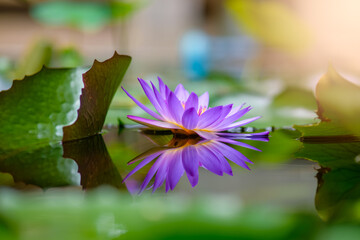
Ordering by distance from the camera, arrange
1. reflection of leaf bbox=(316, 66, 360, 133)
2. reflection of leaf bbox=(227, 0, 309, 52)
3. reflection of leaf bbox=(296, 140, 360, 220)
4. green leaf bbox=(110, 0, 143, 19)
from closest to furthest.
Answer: reflection of leaf bbox=(296, 140, 360, 220) → reflection of leaf bbox=(316, 66, 360, 133) → reflection of leaf bbox=(227, 0, 309, 52) → green leaf bbox=(110, 0, 143, 19)

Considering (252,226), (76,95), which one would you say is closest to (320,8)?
(76,95)

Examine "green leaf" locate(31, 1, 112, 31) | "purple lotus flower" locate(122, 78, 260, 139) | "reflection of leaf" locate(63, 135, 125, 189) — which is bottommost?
"reflection of leaf" locate(63, 135, 125, 189)

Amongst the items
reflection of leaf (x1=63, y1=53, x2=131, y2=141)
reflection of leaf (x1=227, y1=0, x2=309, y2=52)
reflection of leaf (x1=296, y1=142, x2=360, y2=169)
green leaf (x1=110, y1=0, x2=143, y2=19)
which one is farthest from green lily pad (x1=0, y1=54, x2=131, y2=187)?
green leaf (x1=110, y1=0, x2=143, y2=19)

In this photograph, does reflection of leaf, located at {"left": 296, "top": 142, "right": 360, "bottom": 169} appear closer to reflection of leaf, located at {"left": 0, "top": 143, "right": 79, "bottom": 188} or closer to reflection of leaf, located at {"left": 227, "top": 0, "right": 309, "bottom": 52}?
reflection of leaf, located at {"left": 0, "top": 143, "right": 79, "bottom": 188}

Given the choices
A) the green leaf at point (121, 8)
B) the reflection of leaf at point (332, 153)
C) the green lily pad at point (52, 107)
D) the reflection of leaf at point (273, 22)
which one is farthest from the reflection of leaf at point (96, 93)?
the green leaf at point (121, 8)

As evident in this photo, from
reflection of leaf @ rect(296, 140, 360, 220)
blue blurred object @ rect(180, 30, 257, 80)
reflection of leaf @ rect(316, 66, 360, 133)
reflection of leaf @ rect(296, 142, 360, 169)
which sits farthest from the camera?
blue blurred object @ rect(180, 30, 257, 80)

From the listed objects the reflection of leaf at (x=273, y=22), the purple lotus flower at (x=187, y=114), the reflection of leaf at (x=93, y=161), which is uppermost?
the reflection of leaf at (x=273, y=22)

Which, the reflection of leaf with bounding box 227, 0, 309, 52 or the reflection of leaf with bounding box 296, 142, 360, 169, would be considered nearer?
the reflection of leaf with bounding box 296, 142, 360, 169

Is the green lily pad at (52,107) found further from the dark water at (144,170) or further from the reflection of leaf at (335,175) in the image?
the reflection of leaf at (335,175)
